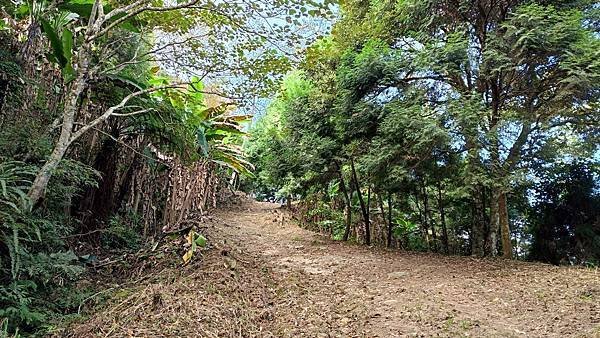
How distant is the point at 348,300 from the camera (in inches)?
156

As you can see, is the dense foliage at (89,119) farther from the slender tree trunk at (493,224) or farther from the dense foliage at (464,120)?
the slender tree trunk at (493,224)

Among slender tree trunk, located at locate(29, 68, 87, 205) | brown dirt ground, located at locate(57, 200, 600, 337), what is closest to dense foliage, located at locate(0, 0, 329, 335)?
slender tree trunk, located at locate(29, 68, 87, 205)

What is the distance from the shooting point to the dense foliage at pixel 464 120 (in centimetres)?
504

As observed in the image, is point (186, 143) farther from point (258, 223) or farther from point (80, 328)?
point (258, 223)

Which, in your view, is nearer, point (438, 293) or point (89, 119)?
point (438, 293)

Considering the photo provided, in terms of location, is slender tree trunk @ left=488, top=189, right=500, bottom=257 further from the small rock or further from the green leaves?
the green leaves

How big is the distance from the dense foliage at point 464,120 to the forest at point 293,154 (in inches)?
1.4

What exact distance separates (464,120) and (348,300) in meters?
2.65

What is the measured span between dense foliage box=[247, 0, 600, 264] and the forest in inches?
1.4

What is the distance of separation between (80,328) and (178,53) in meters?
2.99

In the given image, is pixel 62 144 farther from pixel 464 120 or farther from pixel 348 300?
pixel 464 120

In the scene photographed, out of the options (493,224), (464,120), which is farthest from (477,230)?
(464,120)

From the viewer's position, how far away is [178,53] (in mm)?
4410

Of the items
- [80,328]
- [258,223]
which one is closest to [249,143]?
[258,223]
